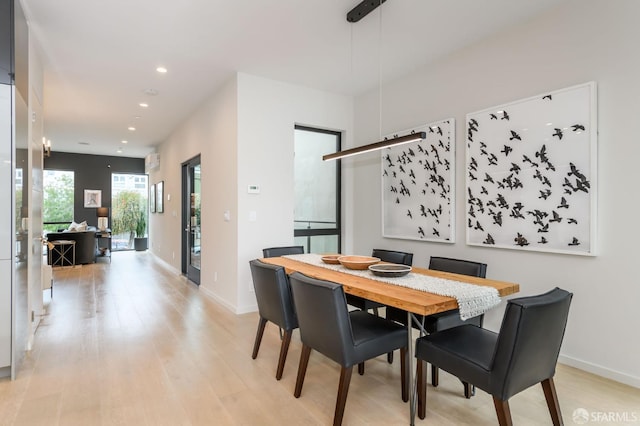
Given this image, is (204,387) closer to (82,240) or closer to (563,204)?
(563,204)

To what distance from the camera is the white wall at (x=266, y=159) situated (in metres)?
4.18

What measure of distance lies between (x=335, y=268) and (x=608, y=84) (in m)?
2.49

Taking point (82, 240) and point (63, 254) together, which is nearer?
point (63, 254)

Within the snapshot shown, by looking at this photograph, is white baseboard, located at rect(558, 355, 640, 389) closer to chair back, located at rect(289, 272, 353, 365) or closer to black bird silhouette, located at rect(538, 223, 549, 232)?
black bird silhouette, located at rect(538, 223, 549, 232)

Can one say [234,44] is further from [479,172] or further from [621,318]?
[621,318]

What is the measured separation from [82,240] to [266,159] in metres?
5.75

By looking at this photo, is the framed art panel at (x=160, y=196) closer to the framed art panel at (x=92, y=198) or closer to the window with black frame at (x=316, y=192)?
the framed art panel at (x=92, y=198)

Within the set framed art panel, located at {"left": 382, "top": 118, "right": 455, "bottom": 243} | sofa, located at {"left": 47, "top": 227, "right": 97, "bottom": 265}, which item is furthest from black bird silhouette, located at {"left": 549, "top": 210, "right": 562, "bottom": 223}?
sofa, located at {"left": 47, "top": 227, "right": 97, "bottom": 265}

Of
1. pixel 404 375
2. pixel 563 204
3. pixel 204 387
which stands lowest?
pixel 204 387

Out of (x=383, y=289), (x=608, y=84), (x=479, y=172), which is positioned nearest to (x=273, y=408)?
(x=383, y=289)

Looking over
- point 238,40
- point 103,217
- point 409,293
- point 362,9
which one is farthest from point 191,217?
point 409,293

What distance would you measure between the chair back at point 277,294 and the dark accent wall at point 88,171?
9.38 m

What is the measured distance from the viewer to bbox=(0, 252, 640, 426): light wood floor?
211 cm

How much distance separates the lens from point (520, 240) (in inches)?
122
